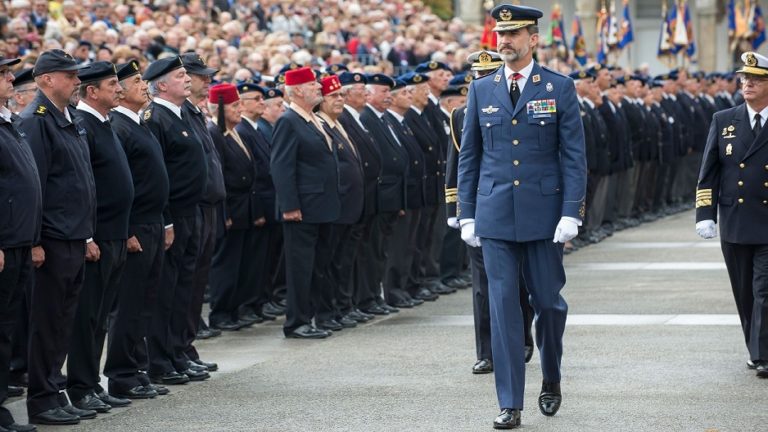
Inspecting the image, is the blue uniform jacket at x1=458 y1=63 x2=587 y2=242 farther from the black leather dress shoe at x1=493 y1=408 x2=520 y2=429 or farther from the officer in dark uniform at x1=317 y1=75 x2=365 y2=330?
the officer in dark uniform at x1=317 y1=75 x2=365 y2=330

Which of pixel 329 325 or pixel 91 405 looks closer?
pixel 91 405

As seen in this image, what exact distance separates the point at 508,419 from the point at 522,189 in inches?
47.0

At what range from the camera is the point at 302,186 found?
12.2 metres

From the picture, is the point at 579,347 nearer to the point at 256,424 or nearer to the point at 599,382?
the point at 599,382

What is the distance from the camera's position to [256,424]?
8461 mm

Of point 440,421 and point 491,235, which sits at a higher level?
point 491,235

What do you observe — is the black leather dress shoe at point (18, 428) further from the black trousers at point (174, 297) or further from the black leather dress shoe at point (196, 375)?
the black leather dress shoe at point (196, 375)

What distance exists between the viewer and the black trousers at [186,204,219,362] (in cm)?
1023

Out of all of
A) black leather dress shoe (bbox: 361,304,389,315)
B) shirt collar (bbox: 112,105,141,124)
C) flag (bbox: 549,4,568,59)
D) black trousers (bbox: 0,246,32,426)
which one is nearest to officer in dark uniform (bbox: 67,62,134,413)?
shirt collar (bbox: 112,105,141,124)

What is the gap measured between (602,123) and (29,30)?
727 centimetres

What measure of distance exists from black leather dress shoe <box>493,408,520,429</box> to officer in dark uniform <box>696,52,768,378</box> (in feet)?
7.31

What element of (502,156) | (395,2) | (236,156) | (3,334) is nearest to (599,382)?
(502,156)

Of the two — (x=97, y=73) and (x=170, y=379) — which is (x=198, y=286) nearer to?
(x=170, y=379)

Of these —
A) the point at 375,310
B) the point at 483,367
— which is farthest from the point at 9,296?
the point at 375,310
